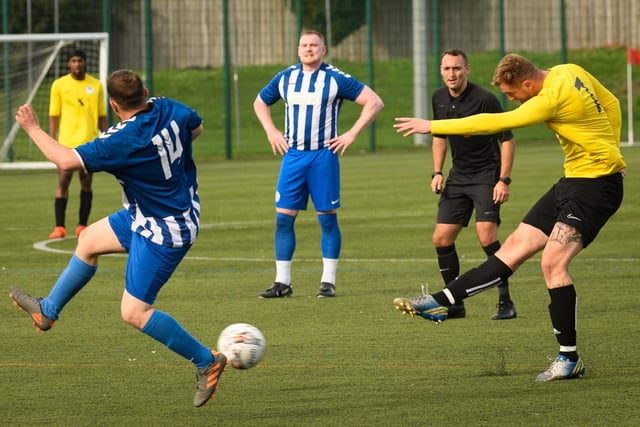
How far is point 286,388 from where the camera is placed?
23.3ft

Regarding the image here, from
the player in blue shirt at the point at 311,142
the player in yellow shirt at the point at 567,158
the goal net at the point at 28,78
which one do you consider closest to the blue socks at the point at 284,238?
the player in blue shirt at the point at 311,142

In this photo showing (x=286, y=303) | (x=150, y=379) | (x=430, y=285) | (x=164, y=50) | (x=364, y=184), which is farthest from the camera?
(x=164, y=50)

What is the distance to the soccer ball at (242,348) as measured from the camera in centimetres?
689

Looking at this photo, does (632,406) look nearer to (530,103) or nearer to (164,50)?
(530,103)

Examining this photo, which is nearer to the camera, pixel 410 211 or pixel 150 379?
pixel 150 379

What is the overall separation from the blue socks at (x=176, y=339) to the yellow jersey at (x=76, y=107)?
10168 mm

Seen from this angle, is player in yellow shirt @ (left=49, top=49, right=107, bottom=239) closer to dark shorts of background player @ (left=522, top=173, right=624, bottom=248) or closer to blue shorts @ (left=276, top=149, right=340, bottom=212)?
blue shorts @ (left=276, top=149, right=340, bottom=212)

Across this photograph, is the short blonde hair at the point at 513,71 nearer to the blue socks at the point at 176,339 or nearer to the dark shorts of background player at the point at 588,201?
the dark shorts of background player at the point at 588,201

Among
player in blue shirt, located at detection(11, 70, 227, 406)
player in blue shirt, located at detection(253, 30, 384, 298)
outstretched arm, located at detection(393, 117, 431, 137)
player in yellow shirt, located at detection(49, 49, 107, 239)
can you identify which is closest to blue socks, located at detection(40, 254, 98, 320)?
player in blue shirt, located at detection(11, 70, 227, 406)

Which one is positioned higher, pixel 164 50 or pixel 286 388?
pixel 164 50

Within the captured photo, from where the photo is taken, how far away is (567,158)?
754 centimetres

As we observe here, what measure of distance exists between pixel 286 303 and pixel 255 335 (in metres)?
3.45

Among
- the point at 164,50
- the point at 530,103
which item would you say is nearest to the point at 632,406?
the point at 530,103

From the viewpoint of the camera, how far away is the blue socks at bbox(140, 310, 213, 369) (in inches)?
264
